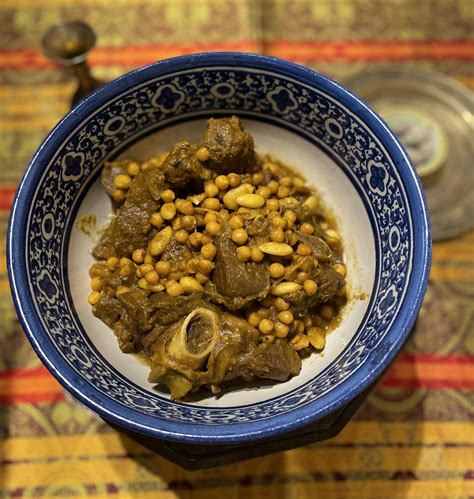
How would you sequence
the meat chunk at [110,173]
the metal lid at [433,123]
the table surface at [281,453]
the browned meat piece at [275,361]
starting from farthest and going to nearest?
the metal lid at [433,123] < the table surface at [281,453] < the meat chunk at [110,173] < the browned meat piece at [275,361]

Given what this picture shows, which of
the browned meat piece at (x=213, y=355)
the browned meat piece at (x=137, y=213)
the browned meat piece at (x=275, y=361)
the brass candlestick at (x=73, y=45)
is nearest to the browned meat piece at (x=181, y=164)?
the browned meat piece at (x=137, y=213)

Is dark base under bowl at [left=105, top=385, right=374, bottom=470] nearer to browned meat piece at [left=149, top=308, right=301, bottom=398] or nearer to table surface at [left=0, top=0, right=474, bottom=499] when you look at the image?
browned meat piece at [left=149, top=308, right=301, bottom=398]

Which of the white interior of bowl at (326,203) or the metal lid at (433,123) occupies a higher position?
the metal lid at (433,123)

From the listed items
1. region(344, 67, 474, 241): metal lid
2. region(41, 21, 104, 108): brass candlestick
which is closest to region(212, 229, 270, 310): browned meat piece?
region(344, 67, 474, 241): metal lid

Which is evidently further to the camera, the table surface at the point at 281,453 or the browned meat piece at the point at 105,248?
the table surface at the point at 281,453

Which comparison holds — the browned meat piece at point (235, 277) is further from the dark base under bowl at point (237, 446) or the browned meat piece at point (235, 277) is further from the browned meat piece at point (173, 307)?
the dark base under bowl at point (237, 446)

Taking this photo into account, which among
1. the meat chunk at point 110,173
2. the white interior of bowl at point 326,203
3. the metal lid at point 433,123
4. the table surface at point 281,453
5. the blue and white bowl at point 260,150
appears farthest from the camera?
the metal lid at point 433,123

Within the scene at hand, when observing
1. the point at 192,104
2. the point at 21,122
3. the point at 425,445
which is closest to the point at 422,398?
the point at 425,445
